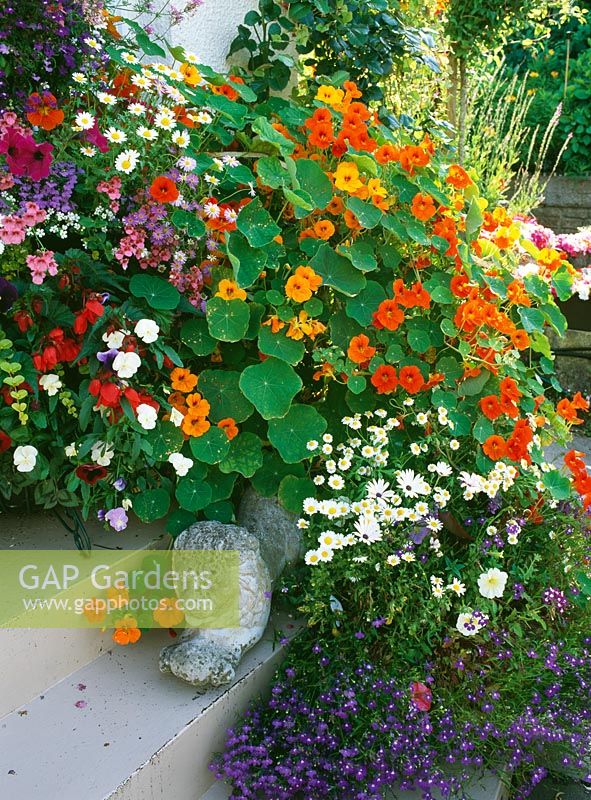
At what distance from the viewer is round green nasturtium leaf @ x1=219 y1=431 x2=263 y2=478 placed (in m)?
1.84

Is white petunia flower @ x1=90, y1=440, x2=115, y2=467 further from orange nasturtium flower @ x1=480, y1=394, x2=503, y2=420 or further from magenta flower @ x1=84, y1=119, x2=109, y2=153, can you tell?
orange nasturtium flower @ x1=480, y1=394, x2=503, y2=420

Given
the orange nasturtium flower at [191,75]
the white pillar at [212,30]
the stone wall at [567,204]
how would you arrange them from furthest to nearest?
the stone wall at [567,204], the white pillar at [212,30], the orange nasturtium flower at [191,75]

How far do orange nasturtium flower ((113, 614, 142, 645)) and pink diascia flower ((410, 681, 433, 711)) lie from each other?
620 mm

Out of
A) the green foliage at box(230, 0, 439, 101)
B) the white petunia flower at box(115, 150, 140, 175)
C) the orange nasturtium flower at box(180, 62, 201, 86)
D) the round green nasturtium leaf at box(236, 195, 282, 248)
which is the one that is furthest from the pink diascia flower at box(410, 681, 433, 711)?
the green foliage at box(230, 0, 439, 101)

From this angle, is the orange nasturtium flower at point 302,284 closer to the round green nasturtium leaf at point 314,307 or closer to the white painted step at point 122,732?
the round green nasturtium leaf at point 314,307

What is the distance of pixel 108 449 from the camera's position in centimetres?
165

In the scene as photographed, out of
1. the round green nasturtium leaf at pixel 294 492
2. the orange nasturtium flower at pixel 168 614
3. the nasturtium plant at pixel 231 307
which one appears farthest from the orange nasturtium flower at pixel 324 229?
the orange nasturtium flower at pixel 168 614

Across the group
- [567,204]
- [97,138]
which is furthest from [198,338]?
[567,204]

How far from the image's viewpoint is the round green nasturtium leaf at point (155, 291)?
5.72 ft

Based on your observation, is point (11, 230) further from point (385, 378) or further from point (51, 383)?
point (385, 378)

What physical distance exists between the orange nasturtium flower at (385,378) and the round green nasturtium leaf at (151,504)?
Answer: 627 millimetres

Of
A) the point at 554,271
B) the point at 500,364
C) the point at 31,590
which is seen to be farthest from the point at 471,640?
the point at 554,271

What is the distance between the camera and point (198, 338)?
189 centimetres

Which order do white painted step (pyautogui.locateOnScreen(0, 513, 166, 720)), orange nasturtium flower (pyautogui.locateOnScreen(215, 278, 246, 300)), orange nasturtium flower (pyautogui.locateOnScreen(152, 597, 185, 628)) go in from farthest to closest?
orange nasturtium flower (pyautogui.locateOnScreen(215, 278, 246, 300)) → orange nasturtium flower (pyautogui.locateOnScreen(152, 597, 185, 628)) → white painted step (pyautogui.locateOnScreen(0, 513, 166, 720))
